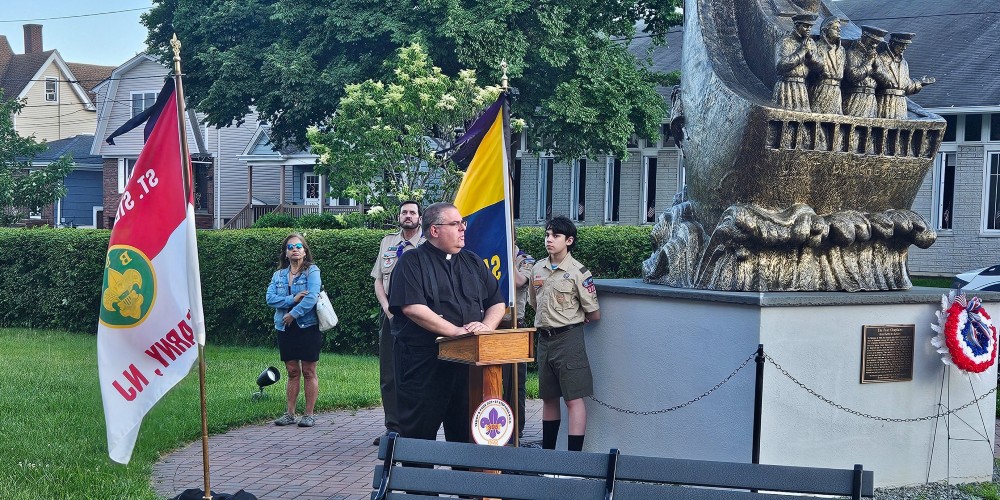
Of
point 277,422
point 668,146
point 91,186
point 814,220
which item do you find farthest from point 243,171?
point 814,220

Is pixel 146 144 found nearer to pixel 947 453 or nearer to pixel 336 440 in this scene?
pixel 336 440

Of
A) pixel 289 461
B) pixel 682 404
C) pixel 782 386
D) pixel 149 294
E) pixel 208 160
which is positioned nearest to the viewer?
pixel 149 294

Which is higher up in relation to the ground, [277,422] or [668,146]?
[668,146]

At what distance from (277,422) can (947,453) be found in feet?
19.3

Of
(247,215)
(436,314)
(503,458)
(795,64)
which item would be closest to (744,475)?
(503,458)

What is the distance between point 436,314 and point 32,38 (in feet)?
210

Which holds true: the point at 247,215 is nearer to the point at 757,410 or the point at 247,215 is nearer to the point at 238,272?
the point at 238,272

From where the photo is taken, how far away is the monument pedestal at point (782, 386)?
25.7 feet

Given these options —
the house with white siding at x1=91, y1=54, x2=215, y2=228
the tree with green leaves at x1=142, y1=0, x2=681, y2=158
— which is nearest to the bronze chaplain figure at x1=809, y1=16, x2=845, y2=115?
the tree with green leaves at x1=142, y1=0, x2=681, y2=158

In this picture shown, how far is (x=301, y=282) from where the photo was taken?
35.1 ft

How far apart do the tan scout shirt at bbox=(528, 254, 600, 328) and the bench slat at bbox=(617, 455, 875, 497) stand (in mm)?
3860

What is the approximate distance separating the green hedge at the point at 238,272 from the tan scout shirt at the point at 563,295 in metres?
6.25

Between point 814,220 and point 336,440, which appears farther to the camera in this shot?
point 336,440

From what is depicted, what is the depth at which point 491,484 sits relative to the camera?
4.89 meters
